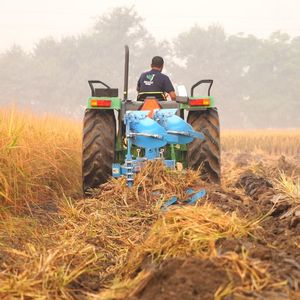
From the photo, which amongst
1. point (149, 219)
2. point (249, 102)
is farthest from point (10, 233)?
point (249, 102)

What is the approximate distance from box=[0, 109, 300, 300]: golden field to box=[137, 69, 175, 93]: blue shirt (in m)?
1.28

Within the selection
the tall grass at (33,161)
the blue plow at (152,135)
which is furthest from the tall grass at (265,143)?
the blue plow at (152,135)

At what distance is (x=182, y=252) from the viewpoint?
2943 mm

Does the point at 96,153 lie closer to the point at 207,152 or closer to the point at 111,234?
the point at 207,152

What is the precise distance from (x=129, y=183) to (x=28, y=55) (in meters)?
49.9

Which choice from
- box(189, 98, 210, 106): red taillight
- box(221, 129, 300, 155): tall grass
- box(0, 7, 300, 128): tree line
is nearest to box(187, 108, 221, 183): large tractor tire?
box(189, 98, 210, 106): red taillight

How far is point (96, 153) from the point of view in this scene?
5656 mm

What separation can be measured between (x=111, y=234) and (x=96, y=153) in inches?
64.0

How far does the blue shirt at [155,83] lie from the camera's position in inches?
247

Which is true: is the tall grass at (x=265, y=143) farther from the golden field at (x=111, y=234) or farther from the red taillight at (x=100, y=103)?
the red taillight at (x=100, y=103)

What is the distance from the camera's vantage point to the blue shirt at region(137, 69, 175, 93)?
6282mm

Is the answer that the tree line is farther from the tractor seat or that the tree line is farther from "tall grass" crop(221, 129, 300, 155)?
the tractor seat

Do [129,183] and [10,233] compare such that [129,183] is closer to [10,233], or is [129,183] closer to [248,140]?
[10,233]

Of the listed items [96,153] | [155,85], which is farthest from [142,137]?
[155,85]
